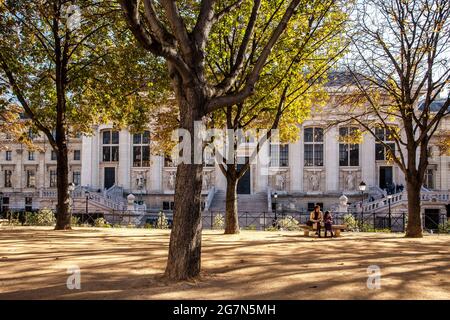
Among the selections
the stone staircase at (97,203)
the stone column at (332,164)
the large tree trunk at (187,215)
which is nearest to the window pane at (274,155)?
the stone column at (332,164)

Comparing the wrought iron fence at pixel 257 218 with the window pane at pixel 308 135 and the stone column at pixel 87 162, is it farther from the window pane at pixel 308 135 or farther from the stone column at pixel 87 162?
the stone column at pixel 87 162

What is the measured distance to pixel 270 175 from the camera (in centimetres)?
4644

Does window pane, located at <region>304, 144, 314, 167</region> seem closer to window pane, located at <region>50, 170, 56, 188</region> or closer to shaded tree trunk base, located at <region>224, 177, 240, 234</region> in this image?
shaded tree trunk base, located at <region>224, 177, 240, 234</region>

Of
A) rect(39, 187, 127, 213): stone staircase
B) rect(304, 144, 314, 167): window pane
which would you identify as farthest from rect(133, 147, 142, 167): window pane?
rect(304, 144, 314, 167): window pane

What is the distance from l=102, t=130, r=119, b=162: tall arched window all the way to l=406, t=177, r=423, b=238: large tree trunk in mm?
36774

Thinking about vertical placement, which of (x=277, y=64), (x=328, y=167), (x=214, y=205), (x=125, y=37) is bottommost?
(x=214, y=205)

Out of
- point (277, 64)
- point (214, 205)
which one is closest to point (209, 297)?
point (277, 64)

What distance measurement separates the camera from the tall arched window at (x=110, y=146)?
50.2m

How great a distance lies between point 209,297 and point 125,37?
49.4ft

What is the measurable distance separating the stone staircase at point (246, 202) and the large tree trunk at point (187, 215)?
30596 millimetres

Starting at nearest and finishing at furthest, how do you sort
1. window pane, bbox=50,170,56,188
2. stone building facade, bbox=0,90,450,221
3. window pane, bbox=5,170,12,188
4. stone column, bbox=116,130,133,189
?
1. stone building facade, bbox=0,90,450,221
2. stone column, bbox=116,130,133,189
3. window pane, bbox=50,170,56,188
4. window pane, bbox=5,170,12,188

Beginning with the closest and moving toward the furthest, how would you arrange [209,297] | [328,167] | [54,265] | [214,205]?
[209,297]
[54,265]
[214,205]
[328,167]

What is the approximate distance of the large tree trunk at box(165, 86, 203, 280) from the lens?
795cm

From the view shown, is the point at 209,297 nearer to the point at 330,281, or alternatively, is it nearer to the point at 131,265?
the point at 330,281
